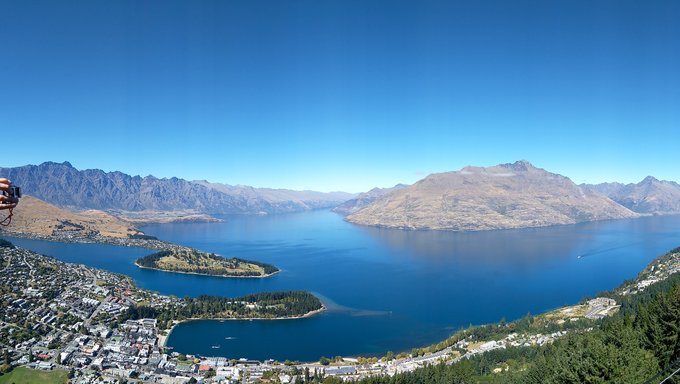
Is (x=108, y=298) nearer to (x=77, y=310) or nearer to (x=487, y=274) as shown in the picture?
(x=77, y=310)

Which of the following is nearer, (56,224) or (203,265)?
(203,265)

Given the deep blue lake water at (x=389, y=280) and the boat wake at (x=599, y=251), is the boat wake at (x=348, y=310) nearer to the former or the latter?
the deep blue lake water at (x=389, y=280)

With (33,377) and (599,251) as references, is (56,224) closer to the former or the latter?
(33,377)

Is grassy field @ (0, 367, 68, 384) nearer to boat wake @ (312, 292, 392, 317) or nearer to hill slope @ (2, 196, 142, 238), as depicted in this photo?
boat wake @ (312, 292, 392, 317)

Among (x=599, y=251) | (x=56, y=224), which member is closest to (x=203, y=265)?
(x=56, y=224)

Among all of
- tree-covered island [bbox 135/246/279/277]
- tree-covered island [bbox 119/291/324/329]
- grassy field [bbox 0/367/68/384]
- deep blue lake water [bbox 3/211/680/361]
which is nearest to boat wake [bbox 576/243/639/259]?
deep blue lake water [bbox 3/211/680/361]

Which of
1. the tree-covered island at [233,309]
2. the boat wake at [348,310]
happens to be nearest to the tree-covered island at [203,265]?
the tree-covered island at [233,309]
